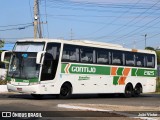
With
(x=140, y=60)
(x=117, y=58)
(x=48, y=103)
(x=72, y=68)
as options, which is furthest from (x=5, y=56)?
(x=140, y=60)

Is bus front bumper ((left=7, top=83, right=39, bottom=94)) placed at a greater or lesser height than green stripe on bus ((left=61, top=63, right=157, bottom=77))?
lesser

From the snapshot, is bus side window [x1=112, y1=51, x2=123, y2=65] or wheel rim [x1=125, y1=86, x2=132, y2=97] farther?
wheel rim [x1=125, y1=86, x2=132, y2=97]

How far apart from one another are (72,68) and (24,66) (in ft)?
9.64

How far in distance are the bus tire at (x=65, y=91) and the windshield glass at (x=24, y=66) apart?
2.25m

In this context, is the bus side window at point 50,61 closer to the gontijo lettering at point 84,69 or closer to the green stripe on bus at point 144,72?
the gontijo lettering at point 84,69

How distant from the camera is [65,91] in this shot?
83.1 ft

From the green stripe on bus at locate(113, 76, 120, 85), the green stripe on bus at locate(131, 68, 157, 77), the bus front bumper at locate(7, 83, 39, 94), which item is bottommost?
the bus front bumper at locate(7, 83, 39, 94)

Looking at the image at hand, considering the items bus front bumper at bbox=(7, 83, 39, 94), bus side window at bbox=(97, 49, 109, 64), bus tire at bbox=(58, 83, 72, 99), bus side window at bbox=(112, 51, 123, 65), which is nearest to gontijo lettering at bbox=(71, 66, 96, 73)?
bus side window at bbox=(97, 49, 109, 64)

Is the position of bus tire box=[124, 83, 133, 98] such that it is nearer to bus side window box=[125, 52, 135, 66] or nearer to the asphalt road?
the asphalt road

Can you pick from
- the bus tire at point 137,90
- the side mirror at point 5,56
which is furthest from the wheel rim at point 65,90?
the bus tire at point 137,90

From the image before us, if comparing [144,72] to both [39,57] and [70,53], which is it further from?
[39,57]

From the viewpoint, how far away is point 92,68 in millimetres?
26922

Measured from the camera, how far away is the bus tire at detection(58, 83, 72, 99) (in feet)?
82.5

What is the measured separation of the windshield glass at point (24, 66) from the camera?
23.7 metres
